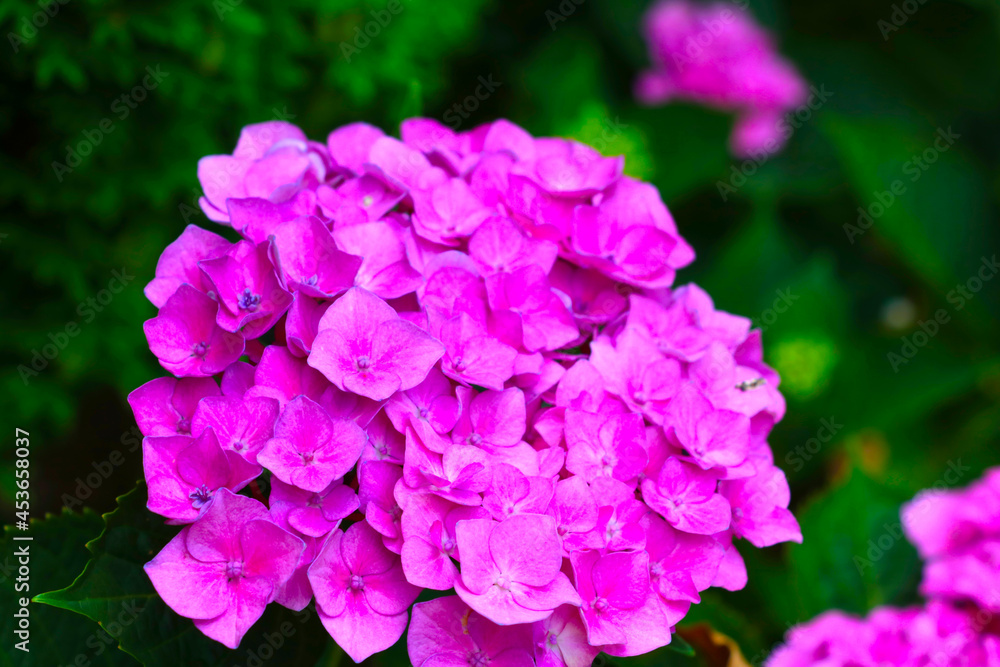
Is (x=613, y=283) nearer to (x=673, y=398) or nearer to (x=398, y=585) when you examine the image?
(x=673, y=398)

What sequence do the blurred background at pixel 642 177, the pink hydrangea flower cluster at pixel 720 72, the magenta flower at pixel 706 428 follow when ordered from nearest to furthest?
1. the magenta flower at pixel 706 428
2. the blurred background at pixel 642 177
3. the pink hydrangea flower cluster at pixel 720 72

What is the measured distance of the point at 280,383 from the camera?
0.63 meters

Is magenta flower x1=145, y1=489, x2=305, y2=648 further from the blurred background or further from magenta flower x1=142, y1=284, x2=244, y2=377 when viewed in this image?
the blurred background

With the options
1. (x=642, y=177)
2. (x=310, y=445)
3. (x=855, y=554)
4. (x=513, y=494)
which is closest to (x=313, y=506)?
(x=310, y=445)

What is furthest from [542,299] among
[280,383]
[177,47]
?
[177,47]

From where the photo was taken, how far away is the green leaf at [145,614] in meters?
0.62

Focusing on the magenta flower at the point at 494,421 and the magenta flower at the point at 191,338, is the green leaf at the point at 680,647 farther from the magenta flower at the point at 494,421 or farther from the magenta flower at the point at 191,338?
the magenta flower at the point at 191,338

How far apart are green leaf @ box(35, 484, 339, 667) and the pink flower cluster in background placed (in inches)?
24.3

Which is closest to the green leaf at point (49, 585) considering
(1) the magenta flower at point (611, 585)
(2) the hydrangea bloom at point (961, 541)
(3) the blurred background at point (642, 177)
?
(3) the blurred background at point (642, 177)

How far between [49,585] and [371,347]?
437 mm

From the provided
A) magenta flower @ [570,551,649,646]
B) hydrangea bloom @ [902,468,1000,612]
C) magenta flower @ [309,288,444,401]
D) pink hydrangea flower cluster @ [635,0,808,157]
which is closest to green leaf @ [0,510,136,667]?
magenta flower @ [309,288,444,401]

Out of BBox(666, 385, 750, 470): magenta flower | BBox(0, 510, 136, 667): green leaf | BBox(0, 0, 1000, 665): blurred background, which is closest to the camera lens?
BBox(666, 385, 750, 470): magenta flower

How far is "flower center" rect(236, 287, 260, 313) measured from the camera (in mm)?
646

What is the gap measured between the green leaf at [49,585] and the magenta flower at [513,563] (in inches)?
16.9
